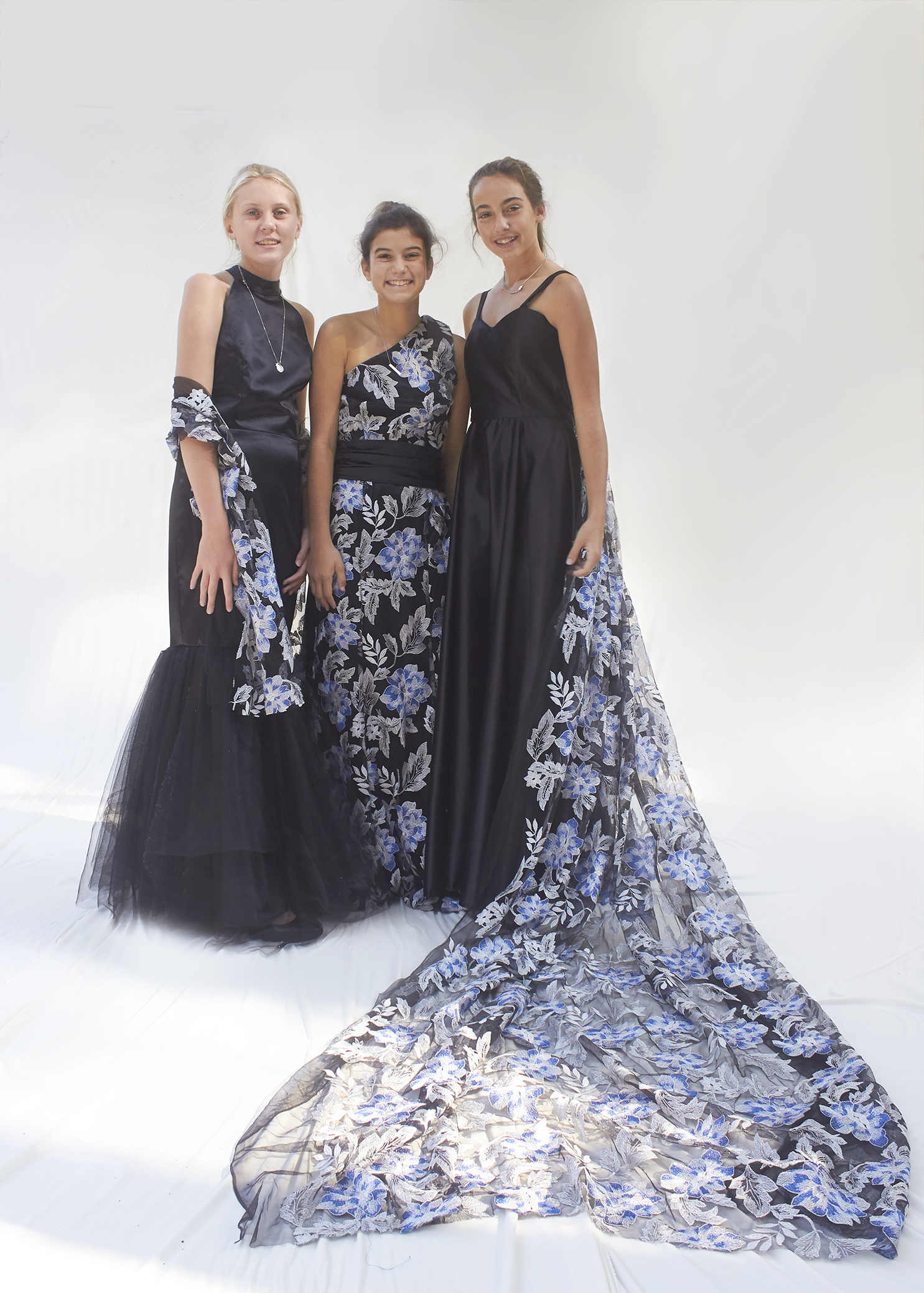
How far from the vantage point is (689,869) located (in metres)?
1.90

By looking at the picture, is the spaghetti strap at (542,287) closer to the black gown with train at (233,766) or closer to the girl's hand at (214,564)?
the black gown with train at (233,766)

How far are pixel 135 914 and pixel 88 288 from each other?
2.25 m

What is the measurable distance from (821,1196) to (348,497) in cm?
163

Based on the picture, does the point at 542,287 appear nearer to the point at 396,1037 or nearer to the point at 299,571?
the point at 299,571

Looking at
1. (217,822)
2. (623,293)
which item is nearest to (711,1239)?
(217,822)

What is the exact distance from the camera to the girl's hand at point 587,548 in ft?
6.76

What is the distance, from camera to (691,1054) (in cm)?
153

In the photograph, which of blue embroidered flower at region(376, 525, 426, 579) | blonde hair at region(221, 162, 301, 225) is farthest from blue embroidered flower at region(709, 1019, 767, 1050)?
blonde hair at region(221, 162, 301, 225)

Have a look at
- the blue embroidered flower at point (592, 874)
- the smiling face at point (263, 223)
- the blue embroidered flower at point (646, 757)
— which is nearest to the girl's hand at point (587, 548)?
the blue embroidered flower at point (646, 757)

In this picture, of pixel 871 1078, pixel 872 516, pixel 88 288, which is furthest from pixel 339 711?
pixel 872 516

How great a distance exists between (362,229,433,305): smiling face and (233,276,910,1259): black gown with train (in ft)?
0.64

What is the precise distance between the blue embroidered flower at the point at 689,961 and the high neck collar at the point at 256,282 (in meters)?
1.67

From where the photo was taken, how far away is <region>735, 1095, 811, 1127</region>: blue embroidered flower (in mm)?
1335

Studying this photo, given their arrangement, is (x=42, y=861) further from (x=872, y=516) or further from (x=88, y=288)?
(x=872, y=516)
